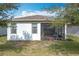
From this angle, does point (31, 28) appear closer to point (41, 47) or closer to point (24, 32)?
point (24, 32)

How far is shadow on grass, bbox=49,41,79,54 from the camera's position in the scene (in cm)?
606

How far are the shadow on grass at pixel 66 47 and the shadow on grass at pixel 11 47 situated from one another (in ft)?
1.55

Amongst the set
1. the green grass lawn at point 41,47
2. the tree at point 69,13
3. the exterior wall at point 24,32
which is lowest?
the green grass lawn at point 41,47

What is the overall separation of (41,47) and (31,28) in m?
0.32

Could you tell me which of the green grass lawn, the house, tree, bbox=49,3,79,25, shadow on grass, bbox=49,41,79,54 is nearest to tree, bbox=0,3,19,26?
the house

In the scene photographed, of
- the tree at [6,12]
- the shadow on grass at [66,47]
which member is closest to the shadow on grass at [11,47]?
the tree at [6,12]

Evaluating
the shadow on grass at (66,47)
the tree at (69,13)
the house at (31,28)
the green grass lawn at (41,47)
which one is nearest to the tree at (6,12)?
the house at (31,28)

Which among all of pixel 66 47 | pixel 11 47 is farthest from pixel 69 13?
pixel 11 47

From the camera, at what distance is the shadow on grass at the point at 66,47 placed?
6.06m

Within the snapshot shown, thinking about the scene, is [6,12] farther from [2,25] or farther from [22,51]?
[22,51]

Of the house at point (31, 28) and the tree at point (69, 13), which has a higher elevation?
the tree at point (69, 13)

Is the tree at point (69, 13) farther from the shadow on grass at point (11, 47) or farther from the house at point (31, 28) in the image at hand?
the shadow on grass at point (11, 47)

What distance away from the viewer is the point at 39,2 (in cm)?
601

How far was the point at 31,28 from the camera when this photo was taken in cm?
605
